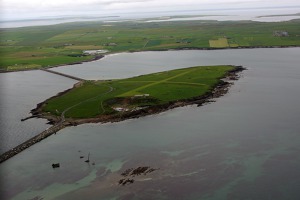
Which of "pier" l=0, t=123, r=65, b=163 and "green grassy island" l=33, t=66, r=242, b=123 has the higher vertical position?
"green grassy island" l=33, t=66, r=242, b=123

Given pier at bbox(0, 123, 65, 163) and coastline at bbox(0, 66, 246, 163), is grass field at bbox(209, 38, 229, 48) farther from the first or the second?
pier at bbox(0, 123, 65, 163)

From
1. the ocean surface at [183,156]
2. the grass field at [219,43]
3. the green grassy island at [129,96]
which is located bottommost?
the ocean surface at [183,156]

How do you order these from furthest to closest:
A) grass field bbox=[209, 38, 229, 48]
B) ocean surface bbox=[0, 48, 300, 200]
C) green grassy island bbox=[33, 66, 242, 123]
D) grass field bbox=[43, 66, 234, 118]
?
grass field bbox=[209, 38, 229, 48] < grass field bbox=[43, 66, 234, 118] < green grassy island bbox=[33, 66, 242, 123] < ocean surface bbox=[0, 48, 300, 200]

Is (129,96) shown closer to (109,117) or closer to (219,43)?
(109,117)

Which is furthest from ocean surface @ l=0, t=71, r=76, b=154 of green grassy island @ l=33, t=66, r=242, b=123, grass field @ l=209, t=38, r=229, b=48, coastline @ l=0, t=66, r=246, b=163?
grass field @ l=209, t=38, r=229, b=48

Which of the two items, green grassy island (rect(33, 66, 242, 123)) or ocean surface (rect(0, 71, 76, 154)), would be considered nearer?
ocean surface (rect(0, 71, 76, 154))

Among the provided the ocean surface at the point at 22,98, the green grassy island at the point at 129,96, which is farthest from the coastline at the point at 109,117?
the ocean surface at the point at 22,98

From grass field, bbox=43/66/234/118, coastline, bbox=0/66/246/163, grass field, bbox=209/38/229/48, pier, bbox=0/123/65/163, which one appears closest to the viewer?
pier, bbox=0/123/65/163

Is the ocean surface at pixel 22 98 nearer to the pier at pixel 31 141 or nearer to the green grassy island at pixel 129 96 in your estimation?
the pier at pixel 31 141
